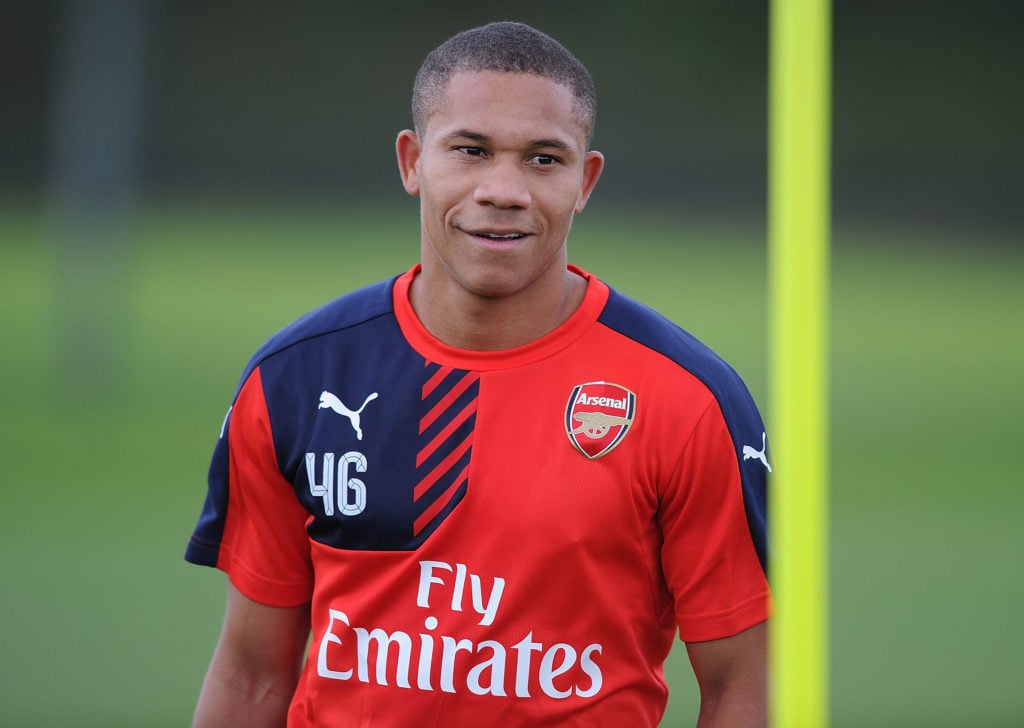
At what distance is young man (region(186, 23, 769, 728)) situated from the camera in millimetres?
2461

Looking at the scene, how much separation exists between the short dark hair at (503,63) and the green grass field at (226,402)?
343 cm

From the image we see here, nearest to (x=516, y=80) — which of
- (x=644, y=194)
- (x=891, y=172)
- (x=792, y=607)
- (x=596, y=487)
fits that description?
(x=596, y=487)

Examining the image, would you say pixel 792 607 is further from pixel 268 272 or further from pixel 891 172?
pixel 891 172

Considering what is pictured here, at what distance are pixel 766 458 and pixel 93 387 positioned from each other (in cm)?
1123

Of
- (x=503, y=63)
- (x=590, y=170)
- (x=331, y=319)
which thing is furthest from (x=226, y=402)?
(x=503, y=63)

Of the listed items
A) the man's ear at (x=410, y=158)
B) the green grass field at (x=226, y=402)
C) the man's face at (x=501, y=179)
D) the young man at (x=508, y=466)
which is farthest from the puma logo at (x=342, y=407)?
the green grass field at (x=226, y=402)

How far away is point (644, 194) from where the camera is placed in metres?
28.3

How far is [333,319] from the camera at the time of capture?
8.87ft

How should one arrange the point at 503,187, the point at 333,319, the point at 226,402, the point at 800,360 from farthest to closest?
1. the point at 226,402
2. the point at 333,319
3. the point at 503,187
4. the point at 800,360

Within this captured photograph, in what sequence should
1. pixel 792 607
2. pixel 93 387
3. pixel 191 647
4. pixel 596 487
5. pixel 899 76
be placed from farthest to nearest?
pixel 899 76
pixel 93 387
pixel 191 647
pixel 596 487
pixel 792 607

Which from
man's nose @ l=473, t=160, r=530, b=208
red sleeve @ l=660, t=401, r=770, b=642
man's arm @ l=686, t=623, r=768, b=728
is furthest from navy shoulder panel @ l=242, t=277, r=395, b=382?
man's arm @ l=686, t=623, r=768, b=728

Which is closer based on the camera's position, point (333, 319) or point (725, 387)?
point (725, 387)

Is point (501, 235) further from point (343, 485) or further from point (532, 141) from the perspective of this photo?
point (343, 485)

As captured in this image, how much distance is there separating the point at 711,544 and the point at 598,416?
0.94 ft
